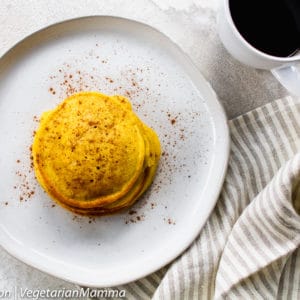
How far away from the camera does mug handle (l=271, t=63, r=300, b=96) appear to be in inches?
38.9

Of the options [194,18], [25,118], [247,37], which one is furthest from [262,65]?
[25,118]

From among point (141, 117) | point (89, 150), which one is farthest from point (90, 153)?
point (141, 117)

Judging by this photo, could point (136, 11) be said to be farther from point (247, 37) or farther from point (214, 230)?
point (214, 230)

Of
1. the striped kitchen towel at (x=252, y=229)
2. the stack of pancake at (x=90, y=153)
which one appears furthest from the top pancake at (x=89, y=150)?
the striped kitchen towel at (x=252, y=229)

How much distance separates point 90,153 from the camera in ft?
3.39

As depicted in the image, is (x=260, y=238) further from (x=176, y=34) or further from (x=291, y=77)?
(x=176, y=34)

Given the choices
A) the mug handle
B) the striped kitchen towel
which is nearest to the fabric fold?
the striped kitchen towel

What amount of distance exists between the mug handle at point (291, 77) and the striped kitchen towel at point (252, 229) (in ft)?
0.40

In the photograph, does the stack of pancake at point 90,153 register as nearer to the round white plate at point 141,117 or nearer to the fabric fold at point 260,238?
the round white plate at point 141,117

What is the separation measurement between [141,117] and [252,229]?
0.28 metres

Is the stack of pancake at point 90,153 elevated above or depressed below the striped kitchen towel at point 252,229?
above

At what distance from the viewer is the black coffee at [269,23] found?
1006mm

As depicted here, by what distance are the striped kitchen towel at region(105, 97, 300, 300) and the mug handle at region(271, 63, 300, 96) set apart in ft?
0.40

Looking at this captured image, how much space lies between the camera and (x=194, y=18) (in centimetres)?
116
